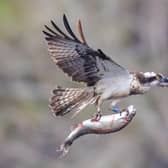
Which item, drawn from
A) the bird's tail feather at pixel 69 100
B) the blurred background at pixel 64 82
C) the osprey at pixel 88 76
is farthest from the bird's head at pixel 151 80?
the blurred background at pixel 64 82

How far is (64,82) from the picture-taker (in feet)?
31.4

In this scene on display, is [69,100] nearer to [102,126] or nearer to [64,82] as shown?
[102,126]

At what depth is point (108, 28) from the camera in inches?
442

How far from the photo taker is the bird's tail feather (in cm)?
206

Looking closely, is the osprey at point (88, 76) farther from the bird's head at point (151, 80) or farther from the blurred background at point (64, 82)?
the blurred background at point (64, 82)

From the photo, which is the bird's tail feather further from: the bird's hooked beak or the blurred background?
the blurred background

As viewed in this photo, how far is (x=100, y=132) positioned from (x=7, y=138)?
29.2 feet

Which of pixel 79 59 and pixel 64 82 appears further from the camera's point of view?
pixel 64 82

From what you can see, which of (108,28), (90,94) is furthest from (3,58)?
(90,94)

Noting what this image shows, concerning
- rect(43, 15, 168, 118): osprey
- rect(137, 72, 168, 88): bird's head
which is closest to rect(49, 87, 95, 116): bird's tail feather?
rect(43, 15, 168, 118): osprey

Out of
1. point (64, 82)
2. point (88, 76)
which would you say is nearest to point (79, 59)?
point (88, 76)

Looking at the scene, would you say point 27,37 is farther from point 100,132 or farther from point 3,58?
point 100,132

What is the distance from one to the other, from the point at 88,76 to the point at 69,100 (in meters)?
0.08

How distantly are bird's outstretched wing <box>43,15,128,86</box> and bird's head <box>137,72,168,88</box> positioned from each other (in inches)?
1.7
